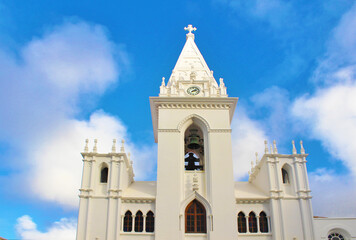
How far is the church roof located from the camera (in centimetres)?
2725

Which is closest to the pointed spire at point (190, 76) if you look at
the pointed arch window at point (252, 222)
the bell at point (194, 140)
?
the bell at point (194, 140)

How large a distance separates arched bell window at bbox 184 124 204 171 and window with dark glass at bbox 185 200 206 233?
4996mm

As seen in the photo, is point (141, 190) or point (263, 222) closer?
point (263, 222)

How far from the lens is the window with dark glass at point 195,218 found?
86.9 feet

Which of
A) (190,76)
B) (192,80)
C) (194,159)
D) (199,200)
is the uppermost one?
(190,76)

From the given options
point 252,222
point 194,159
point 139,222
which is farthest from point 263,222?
point 139,222

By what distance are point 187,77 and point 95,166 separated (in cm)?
1147

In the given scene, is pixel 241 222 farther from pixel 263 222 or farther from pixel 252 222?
pixel 263 222

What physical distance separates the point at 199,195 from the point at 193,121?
634 centimetres

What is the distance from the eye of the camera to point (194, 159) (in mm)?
32156

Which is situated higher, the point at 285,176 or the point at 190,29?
the point at 190,29

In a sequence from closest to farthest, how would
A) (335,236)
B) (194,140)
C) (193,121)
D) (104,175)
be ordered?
1. (335,236)
2. (104,175)
3. (193,121)
4. (194,140)

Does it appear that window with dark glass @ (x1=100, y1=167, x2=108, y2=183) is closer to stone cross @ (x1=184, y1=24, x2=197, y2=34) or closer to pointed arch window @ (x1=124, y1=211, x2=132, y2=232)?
pointed arch window @ (x1=124, y1=211, x2=132, y2=232)

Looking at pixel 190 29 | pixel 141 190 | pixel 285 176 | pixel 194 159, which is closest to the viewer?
pixel 285 176
